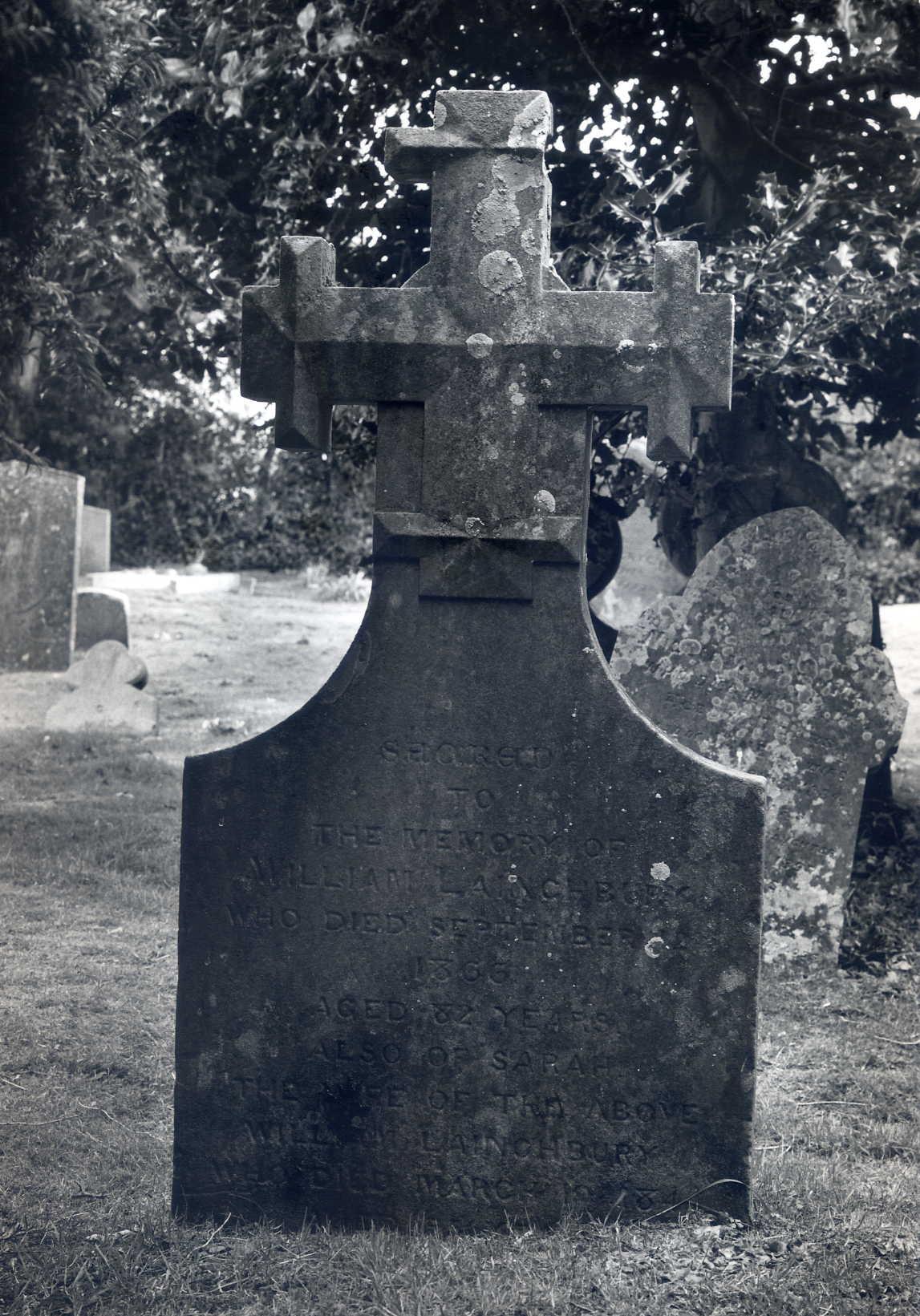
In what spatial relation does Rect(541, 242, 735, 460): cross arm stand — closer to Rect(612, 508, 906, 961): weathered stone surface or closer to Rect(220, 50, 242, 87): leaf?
Rect(612, 508, 906, 961): weathered stone surface

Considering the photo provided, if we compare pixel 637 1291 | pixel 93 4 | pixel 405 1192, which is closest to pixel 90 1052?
pixel 405 1192

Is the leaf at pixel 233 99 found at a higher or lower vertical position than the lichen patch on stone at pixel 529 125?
higher

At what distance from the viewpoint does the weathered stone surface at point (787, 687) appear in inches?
245

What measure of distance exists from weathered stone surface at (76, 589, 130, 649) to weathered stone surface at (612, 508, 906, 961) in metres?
8.75

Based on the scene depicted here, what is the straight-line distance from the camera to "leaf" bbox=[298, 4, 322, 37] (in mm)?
7184

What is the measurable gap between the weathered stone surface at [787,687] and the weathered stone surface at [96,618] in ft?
28.7

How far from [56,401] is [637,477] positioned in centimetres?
1383

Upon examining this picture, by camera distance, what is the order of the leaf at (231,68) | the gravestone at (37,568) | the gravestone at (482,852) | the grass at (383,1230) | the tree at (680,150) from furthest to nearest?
the gravestone at (37,568)
the leaf at (231,68)
the tree at (680,150)
the gravestone at (482,852)
the grass at (383,1230)

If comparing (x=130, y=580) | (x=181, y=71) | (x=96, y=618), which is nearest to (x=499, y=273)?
(x=181, y=71)

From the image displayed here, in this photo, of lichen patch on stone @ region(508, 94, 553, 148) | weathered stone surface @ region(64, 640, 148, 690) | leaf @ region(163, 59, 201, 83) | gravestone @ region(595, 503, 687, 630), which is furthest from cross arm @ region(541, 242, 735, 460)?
weathered stone surface @ region(64, 640, 148, 690)

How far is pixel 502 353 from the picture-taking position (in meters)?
3.85

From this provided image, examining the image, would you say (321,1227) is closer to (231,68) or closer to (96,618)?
(231,68)

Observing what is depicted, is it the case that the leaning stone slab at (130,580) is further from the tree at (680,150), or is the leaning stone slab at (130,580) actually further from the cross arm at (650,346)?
the cross arm at (650,346)

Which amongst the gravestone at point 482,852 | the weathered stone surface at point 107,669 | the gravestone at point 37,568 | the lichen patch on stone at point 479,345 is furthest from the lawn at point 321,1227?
the gravestone at point 37,568
